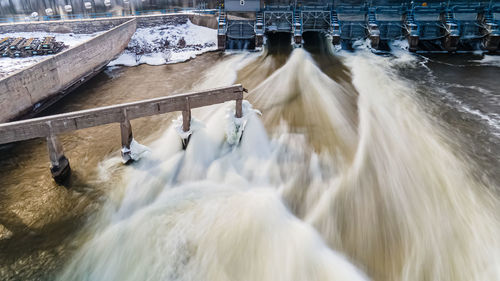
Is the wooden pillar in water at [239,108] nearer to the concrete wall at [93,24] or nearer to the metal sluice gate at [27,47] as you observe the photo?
the metal sluice gate at [27,47]

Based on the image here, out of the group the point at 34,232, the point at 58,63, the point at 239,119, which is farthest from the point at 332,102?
the point at 58,63

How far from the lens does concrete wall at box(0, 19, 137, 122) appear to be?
15648 millimetres

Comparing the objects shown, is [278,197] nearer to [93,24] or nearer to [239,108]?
[239,108]

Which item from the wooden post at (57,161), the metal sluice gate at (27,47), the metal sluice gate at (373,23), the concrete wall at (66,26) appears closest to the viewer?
the wooden post at (57,161)

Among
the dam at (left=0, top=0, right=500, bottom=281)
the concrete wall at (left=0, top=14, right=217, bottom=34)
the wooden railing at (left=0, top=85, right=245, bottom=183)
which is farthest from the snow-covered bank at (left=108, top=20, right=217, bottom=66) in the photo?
the wooden railing at (left=0, top=85, right=245, bottom=183)

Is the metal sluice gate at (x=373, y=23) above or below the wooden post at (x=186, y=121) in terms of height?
above

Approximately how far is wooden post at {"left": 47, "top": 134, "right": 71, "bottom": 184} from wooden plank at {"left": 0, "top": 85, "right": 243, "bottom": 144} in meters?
0.38

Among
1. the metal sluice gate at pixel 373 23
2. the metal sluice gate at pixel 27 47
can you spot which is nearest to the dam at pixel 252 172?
the metal sluice gate at pixel 27 47

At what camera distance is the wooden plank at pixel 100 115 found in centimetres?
1057

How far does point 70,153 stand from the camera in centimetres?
1387

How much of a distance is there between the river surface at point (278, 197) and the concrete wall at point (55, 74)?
4.41 ft

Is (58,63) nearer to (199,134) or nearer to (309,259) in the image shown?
(199,134)

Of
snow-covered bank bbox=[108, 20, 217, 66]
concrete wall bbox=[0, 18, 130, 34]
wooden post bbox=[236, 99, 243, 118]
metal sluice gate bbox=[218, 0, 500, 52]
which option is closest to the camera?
wooden post bbox=[236, 99, 243, 118]

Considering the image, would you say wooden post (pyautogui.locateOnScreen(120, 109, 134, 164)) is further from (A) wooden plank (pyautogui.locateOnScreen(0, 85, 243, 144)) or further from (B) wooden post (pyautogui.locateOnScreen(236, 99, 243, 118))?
(B) wooden post (pyautogui.locateOnScreen(236, 99, 243, 118))
